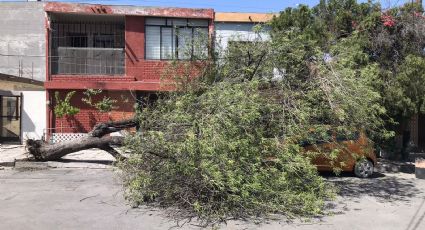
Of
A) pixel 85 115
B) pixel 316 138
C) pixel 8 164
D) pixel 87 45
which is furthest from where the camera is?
pixel 87 45

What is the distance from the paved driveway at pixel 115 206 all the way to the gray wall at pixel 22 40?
13.8 meters

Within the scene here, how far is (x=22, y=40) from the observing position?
1038 inches

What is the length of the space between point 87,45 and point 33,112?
407 centimetres

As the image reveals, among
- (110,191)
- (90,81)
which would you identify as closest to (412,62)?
(110,191)

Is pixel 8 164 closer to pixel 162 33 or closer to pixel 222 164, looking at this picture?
pixel 162 33

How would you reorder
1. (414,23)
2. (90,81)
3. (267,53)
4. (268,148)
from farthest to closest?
(90,81) → (414,23) → (267,53) → (268,148)

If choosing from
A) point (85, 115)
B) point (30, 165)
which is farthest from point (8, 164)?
point (85, 115)

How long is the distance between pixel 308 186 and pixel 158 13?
45.9ft

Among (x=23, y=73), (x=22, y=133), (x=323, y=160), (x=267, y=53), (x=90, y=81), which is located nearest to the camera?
(x=267, y=53)

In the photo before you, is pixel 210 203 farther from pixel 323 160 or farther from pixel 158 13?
pixel 158 13

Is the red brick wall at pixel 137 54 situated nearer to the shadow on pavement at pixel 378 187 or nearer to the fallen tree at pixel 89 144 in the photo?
the fallen tree at pixel 89 144

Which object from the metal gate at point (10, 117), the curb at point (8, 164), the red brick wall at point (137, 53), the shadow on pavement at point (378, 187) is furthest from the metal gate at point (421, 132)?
the metal gate at point (10, 117)

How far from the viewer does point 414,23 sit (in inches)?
632

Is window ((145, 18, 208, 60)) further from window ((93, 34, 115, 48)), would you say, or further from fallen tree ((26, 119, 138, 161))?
fallen tree ((26, 119, 138, 161))
